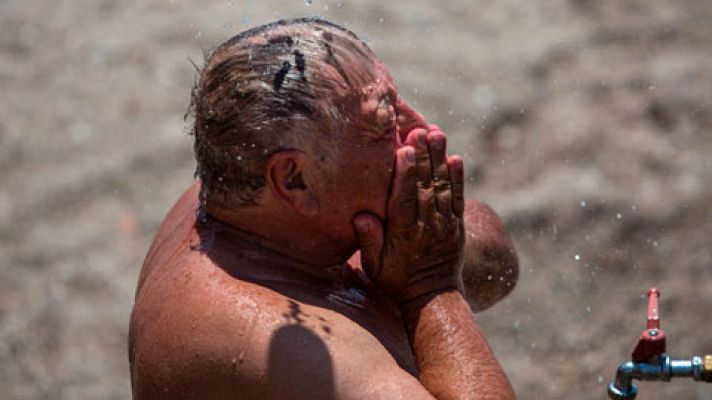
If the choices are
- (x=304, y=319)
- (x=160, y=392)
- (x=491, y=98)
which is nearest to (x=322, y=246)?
(x=304, y=319)

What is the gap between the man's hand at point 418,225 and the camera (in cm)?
333

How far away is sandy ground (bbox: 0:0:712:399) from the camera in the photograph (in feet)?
19.4

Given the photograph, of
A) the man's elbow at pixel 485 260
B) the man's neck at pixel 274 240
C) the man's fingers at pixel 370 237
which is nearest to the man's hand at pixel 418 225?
the man's fingers at pixel 370 237

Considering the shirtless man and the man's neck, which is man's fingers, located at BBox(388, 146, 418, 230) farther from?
the man's neck

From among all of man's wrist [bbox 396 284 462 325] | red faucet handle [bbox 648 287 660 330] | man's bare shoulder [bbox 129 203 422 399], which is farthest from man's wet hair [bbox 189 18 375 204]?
red faucet handle [bbox 648 287 660 330]

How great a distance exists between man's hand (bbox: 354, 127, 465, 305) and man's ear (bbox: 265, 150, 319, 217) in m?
0.13

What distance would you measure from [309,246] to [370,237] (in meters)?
0.16

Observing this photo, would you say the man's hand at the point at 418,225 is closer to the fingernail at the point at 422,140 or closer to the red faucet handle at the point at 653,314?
the fingernail at the point at 422,140

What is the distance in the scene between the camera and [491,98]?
668 centimetres

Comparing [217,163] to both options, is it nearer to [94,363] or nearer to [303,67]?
[303,67]

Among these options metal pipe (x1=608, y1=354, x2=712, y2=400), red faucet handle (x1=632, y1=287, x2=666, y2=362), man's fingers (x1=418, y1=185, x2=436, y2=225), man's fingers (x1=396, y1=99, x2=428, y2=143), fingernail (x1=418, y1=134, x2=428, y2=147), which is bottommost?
metal pipe (x1=608, y1=354, x2=712, y2=400)

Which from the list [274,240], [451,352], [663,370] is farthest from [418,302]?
[663,370]

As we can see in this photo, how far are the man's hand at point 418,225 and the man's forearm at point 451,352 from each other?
5cm

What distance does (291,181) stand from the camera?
3.27m
